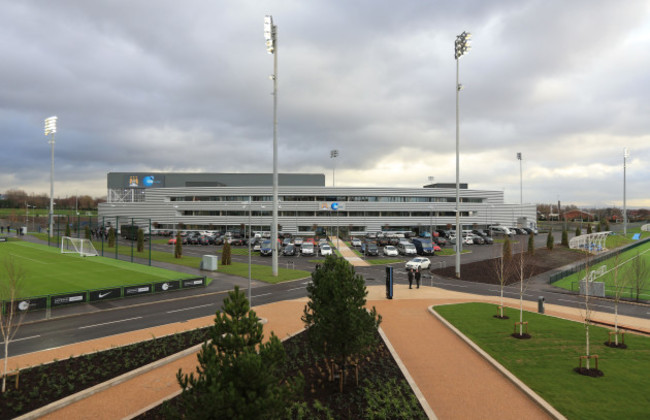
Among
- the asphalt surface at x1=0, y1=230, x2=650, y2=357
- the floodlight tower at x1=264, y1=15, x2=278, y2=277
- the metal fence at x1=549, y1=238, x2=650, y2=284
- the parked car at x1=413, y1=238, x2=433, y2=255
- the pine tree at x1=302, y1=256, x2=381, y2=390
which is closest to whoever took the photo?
the pine tree at x1=302, y1=256, x2=381, y2=390

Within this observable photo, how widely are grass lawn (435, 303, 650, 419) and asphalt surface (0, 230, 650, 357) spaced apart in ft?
17.1

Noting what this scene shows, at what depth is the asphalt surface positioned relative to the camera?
55.3 feet

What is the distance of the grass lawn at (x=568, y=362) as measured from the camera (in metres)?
A: 9.91

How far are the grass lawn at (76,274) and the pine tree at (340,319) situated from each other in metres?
22.7

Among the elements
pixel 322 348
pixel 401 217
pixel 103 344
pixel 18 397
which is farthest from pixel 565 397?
pixel 401 217

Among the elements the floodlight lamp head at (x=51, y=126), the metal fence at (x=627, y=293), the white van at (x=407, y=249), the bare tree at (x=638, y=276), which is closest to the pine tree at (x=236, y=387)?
the bare tree at (x=638, y=276)

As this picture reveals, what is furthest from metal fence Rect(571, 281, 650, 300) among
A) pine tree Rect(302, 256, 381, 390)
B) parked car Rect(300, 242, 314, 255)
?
parked car Rect(300, 242, 314, 255)

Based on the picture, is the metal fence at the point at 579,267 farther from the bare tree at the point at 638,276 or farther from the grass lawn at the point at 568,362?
the grass lawn at the point at 568,362

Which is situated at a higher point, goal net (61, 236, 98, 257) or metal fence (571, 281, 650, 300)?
goal net (61, 236, 98, 257)

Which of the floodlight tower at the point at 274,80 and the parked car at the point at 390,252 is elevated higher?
the floodlight tower at the point at 274,80

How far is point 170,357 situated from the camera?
44.0ft

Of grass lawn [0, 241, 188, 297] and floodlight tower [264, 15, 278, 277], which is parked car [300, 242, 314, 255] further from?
grass lawn [0, 241, 188, 297]

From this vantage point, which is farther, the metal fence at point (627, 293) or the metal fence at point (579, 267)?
the metal fence at point (579, 267)

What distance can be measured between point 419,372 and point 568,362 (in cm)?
572
